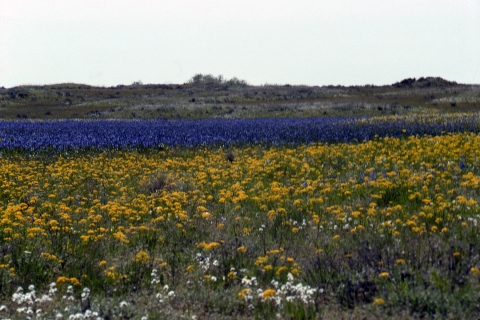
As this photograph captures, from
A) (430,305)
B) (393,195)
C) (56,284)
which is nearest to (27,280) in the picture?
(56,284)

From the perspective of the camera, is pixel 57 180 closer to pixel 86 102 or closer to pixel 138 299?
pixel 138 299

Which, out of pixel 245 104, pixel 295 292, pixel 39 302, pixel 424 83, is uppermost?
pixel 424 83

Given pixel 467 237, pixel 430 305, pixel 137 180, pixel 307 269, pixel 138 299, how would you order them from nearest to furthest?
pixel 430 305 < pixel 138 299 < pixel 307 269 < pixel 467 237 < pixel 137 180

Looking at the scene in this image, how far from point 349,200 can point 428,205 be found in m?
1.39

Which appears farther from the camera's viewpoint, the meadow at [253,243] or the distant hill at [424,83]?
the distant hill at [424,83]

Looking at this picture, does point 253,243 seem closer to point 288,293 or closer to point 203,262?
point 203,262

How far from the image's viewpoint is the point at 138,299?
5.74m

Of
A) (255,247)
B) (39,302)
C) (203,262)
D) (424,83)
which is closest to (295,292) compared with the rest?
(203,262)

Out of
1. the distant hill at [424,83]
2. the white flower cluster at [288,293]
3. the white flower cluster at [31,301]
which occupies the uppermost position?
the distant hill at [424,83]

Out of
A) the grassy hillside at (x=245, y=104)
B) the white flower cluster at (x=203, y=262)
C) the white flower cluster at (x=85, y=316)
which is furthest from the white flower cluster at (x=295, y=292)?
the grassy hillside at (x=245, y=104)

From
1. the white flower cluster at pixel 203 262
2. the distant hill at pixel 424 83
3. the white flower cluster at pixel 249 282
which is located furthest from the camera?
the distant hill at pixel 424 83

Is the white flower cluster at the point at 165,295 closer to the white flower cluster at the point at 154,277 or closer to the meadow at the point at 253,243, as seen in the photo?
the meadow at the point at 253,243

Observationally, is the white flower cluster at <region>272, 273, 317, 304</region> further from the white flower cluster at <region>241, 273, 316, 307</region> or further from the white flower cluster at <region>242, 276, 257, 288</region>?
the white flower cluster at <region>242, 276, 257, 288</region>

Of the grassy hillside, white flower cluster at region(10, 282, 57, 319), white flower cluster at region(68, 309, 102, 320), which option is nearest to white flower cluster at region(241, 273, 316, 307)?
white flower cluster at region(68, 309, 102, 320)
